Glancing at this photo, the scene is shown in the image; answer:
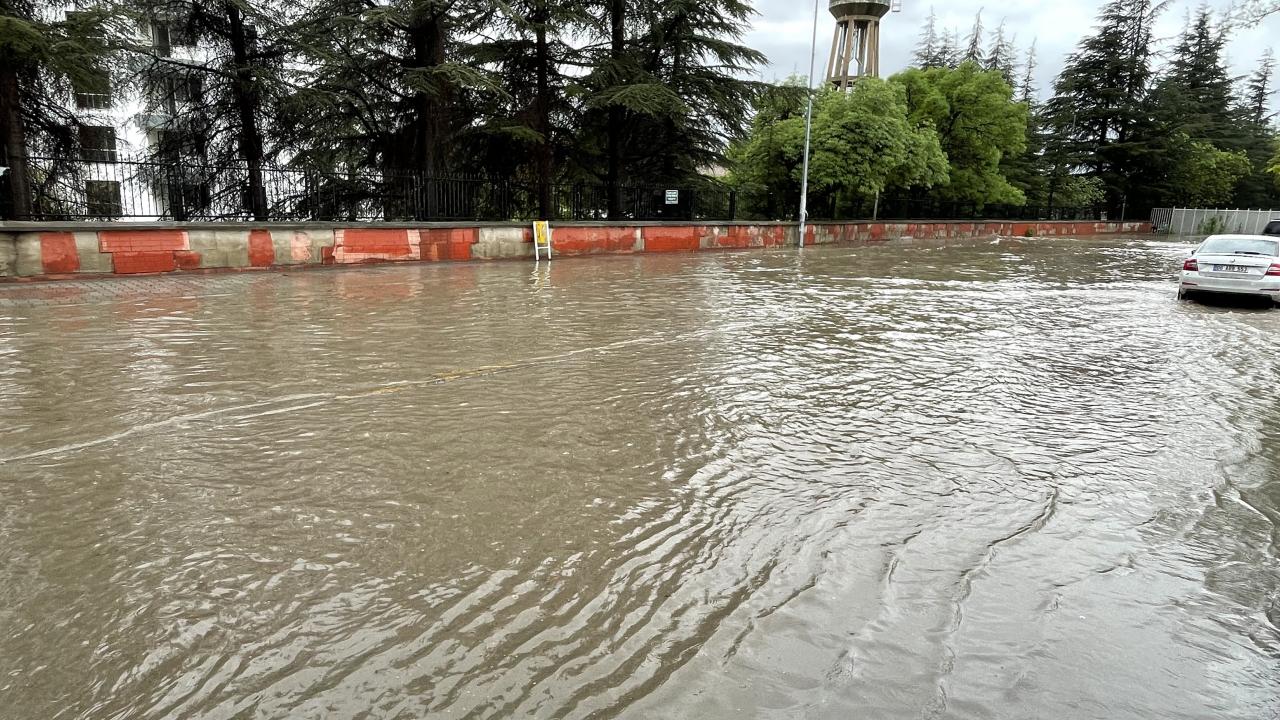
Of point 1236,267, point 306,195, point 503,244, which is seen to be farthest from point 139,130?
point 1236,267

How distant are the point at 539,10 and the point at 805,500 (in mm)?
22084

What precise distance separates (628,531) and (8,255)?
15.0 metres

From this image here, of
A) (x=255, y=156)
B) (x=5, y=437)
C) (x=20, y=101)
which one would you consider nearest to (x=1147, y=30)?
(x=255, y=156)

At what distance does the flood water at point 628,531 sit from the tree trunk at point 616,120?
16.9 m

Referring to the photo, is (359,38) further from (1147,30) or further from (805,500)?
(1147,30)

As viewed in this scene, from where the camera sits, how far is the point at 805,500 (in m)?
4.45

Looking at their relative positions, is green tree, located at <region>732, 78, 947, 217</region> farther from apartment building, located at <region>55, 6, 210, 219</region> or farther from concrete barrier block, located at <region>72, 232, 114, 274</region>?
concrete barrier block, located at <region>72, 232, 114, 274</region>

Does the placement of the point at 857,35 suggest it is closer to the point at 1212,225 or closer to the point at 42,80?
the point at 1212,225

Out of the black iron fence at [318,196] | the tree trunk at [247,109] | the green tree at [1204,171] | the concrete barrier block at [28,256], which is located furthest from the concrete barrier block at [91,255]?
the green tree at [1204,171]

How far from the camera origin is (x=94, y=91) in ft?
54.4

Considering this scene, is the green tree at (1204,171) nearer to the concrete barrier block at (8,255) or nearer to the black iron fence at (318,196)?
the black iron fence at (318,196)

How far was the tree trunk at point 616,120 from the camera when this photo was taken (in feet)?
81.8

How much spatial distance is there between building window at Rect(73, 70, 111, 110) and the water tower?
4456 cm

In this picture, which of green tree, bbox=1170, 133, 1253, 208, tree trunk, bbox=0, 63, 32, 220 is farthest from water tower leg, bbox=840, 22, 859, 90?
tree trunk, bbox=0, 63, 32, 220
